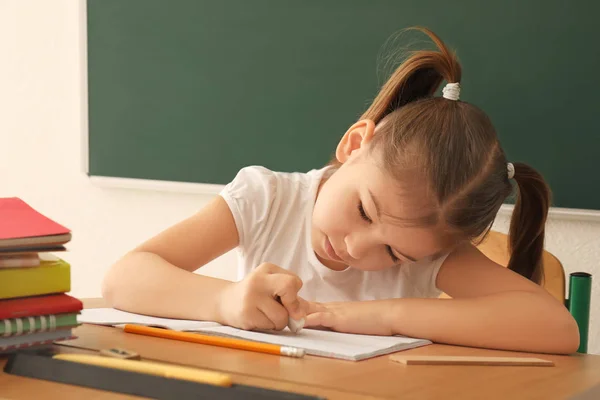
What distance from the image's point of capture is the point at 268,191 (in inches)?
63.7

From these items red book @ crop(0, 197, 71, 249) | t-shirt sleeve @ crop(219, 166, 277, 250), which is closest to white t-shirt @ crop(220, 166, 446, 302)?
t-shirt sleeve @ crop(219, 166, 277, 250)

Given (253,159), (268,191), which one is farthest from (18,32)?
(268,191)

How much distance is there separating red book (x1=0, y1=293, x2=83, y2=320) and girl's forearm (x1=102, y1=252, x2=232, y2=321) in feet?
0.84

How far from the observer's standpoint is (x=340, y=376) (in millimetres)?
882

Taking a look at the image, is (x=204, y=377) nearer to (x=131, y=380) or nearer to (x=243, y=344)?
(x=131, y=380)

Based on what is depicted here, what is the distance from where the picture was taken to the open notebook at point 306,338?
100cm

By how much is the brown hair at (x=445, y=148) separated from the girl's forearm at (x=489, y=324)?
0.46 ft

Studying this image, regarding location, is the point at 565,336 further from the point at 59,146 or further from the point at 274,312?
the point at 59,146

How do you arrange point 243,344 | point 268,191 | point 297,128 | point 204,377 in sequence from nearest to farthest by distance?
point 204,377 < point 243,344 < point 268,191 < point 297,128

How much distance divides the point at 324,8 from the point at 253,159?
433 mm

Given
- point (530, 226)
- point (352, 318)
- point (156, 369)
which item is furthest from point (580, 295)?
point (156, 369)

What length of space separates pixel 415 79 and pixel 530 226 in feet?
1.07

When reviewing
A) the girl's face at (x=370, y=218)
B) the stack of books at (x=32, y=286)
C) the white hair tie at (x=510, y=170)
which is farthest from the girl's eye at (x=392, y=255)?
the stack of books at (x=32, y=286)

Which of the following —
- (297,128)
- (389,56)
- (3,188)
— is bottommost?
(3,188)
